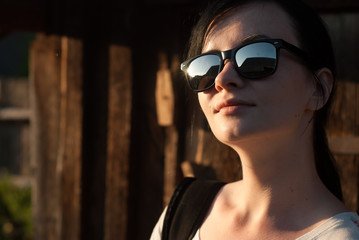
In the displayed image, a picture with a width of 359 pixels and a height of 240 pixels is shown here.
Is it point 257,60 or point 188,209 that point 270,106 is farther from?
point 188,209

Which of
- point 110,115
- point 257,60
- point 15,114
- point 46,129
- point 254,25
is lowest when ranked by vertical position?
point 15,114

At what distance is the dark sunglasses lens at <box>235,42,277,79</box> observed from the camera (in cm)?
147

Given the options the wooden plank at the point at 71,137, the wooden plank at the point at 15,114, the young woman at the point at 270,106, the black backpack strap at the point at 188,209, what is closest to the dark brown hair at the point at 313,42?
the young woman at the point at 270,106

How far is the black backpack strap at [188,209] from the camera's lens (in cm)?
174

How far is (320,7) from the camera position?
8.24 ft

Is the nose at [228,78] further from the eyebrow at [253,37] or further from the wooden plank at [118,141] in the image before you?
the wooden plank at [118,141]

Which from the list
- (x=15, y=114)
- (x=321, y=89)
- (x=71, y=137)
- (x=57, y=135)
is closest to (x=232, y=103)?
(x=321, y=89)

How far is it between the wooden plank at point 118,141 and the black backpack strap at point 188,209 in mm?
970

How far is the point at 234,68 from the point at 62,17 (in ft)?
6.01

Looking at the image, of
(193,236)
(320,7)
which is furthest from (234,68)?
(320,7)

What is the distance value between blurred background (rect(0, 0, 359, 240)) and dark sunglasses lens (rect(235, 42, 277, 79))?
1.23 metres

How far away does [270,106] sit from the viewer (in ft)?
4.80

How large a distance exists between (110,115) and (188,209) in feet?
4.02

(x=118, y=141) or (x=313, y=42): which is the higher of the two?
(x=313, y=42)
